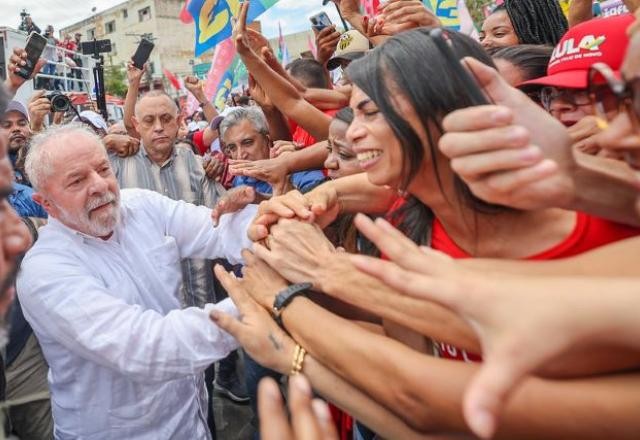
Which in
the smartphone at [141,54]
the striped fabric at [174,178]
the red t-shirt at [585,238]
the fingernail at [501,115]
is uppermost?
the smartphone at [141,54]

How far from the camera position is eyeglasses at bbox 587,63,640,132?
2.62 feet

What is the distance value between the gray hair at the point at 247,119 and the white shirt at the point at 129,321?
4.06ft

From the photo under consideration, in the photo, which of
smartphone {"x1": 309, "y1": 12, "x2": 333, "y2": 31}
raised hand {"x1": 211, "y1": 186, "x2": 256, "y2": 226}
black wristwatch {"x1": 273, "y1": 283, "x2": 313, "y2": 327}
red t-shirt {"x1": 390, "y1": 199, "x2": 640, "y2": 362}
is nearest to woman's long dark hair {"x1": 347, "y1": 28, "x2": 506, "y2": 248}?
red t-shirt {"x1": 390, "y1": 199, "x2": 640, "y2": 362}

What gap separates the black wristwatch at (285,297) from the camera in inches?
49.1

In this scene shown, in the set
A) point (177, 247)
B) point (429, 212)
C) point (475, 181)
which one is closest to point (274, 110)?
point (177, 247)

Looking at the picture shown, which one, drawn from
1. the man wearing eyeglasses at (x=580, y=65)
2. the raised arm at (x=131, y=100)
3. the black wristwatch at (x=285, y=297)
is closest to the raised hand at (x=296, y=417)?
the black wristwatch at (x=285, y=297)

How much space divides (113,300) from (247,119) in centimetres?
216

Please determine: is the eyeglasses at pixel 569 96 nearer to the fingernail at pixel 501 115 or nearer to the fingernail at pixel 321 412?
the fingernail at pixel 501 115

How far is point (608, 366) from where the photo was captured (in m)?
0.81

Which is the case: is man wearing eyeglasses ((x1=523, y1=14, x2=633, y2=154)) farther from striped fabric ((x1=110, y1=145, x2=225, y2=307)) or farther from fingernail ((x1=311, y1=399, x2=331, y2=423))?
striped fabric ((x1=110, y1=145, x2=225, y2=307))

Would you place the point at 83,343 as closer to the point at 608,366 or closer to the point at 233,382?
the point at 608,366

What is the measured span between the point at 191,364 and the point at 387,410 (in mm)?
773

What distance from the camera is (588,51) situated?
1.70 m

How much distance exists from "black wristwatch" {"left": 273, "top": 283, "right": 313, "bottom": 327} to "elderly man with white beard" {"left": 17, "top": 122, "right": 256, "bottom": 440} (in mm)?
358
